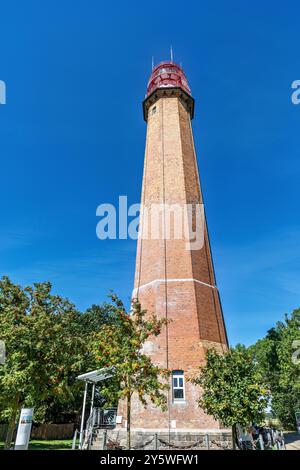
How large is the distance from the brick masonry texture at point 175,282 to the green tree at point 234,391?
2.90 m

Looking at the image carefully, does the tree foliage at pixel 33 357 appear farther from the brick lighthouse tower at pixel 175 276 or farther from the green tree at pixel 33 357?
the brick lighthouse tower at pixel 175 276

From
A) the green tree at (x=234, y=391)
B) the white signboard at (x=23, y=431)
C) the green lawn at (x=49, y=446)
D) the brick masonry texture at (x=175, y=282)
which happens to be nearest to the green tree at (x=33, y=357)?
the white signboard at (x=23, y=431)

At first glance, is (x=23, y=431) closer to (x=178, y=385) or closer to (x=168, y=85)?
(x=178, y=385)

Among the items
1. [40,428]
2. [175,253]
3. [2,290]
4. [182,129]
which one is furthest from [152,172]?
[40,428]

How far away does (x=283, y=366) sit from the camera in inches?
1264

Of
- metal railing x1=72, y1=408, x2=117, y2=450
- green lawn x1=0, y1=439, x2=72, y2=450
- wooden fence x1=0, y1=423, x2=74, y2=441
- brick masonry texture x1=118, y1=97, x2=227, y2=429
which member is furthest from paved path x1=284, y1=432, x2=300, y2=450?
wooden fence x1=0, y1=423, x2=74, y2=441

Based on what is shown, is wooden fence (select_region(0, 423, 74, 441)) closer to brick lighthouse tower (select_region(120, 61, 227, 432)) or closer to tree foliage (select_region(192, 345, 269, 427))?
brick lighthouse tower (select_region(120, 61, 227, 432))

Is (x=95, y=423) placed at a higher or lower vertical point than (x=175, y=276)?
lower

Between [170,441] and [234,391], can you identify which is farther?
[170,441]

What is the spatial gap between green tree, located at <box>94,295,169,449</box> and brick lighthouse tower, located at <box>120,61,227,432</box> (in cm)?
411

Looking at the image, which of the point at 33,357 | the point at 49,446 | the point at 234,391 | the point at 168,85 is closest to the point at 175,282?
the point at 234,391

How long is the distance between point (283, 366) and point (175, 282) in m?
20.6
